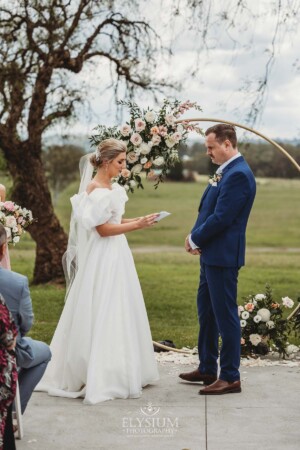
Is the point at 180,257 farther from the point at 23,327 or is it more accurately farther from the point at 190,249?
the point at 23,327

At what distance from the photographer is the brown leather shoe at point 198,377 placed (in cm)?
621

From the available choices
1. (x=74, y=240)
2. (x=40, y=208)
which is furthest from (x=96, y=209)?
(x=40, y=208)

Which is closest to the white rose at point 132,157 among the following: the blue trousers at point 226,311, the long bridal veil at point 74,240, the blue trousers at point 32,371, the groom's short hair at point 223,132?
the long bridal veil at point 74,240

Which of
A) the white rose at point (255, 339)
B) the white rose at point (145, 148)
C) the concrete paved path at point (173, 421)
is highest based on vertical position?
the white rose at point (145, 148)

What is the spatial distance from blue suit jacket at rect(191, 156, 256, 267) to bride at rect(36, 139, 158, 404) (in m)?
0.42

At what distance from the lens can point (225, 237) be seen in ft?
19.1

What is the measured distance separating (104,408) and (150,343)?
30.6 inches

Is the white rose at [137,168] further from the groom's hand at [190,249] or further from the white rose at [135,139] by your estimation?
the groom's hand at [190,249]

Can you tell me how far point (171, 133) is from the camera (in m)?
6.66

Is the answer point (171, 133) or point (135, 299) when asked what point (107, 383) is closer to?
point (135, 299)

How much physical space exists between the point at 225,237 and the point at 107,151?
1.05 meters

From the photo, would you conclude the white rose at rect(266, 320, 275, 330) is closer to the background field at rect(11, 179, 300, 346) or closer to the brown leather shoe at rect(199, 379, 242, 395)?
the background field at rect(11, 179, 300, 346)

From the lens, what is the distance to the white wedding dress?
5789 mm

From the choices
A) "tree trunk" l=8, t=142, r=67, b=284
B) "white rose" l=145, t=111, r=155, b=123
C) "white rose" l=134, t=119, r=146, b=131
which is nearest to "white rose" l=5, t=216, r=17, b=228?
"white rose" l=134, t=119, r=146, b=131
